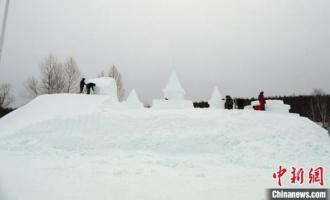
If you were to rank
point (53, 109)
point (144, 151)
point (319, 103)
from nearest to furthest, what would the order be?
point (144, 151) → point (53, 109) → point (319, 103)

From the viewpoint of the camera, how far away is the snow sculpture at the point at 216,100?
23269mm

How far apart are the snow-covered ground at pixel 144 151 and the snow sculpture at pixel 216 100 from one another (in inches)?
252

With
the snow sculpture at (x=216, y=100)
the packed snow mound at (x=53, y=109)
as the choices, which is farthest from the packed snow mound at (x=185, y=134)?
the snow sculpture at (x=216, y=100)

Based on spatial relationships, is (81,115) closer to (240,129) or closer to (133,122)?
(133,122)

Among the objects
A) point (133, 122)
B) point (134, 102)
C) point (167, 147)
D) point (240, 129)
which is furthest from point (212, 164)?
point (134, 102)

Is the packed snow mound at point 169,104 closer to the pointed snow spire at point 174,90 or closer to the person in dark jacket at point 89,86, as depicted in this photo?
the pointed snow spire at point 174,90

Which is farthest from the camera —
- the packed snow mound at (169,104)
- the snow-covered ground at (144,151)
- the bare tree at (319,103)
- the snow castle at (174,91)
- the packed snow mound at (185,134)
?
the bare tree at (319,103)

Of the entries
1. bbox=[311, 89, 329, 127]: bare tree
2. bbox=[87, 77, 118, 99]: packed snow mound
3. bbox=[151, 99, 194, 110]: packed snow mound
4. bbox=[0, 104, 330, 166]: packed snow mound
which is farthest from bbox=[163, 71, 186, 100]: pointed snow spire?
bbox=[311, 89, 329, 127]: bare tree

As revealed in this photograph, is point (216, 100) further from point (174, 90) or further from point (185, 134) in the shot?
point (185, 134)

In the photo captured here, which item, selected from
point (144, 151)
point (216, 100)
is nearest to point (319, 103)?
point (216, 100)

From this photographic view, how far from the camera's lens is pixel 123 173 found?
8.81 m

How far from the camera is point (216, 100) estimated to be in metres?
23.7

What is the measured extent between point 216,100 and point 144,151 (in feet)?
39.4

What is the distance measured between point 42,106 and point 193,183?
13.7m
